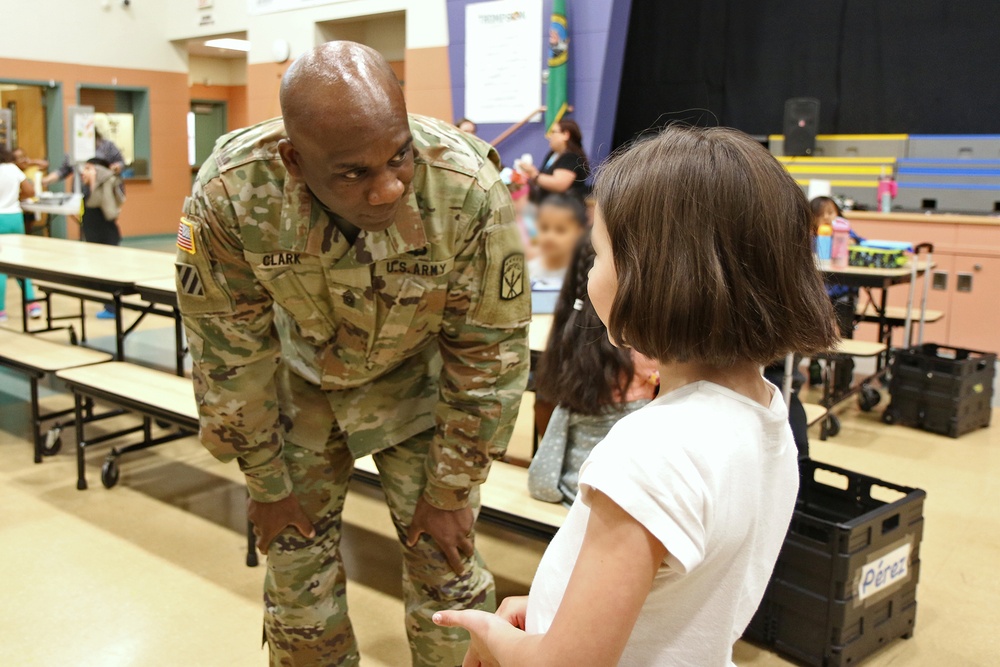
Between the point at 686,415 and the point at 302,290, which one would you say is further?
the point at 302,290

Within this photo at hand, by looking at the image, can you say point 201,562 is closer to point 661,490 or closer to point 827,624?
point 827,624

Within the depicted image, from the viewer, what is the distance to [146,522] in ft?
11.1

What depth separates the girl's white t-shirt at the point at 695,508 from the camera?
73cm

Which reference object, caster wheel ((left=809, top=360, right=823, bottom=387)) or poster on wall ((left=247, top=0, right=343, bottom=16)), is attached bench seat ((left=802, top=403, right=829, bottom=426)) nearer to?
caster wheel ((left=809, top=360, right=823, bottom=387))

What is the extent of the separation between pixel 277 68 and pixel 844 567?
10.1 m

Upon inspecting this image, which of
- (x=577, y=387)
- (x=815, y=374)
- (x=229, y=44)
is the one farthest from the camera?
(x=229, y=44)

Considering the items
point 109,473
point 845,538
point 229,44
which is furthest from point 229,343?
point 229,44

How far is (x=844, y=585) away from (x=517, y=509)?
2.97 ft

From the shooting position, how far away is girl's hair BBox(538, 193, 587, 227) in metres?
1.86

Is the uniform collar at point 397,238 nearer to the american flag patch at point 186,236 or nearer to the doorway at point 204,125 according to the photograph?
the american flag patch at point 186,236

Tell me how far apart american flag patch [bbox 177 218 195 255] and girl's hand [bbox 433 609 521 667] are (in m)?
0.89

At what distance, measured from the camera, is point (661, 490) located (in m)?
0.72

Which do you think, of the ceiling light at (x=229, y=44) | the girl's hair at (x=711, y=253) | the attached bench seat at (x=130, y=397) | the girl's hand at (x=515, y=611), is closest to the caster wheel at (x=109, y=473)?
the attached bench seat at (x=130, y=397)

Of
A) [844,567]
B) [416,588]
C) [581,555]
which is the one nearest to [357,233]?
[416,588]
